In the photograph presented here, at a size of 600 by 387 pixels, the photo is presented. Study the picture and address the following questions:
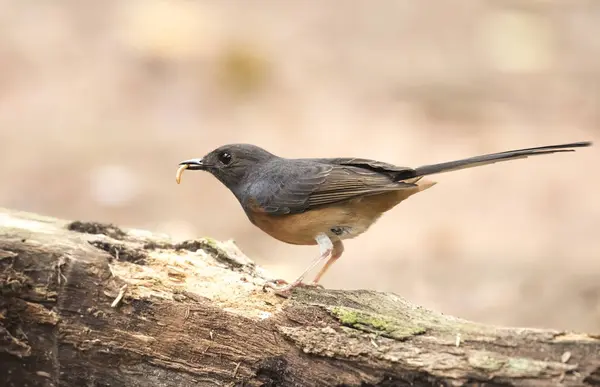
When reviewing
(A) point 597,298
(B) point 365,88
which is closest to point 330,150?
(B) point 365,88

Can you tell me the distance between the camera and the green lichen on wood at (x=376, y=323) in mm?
4094

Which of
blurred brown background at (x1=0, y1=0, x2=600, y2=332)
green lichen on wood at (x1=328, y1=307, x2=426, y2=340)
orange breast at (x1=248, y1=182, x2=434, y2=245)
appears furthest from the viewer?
blurred brown background at (x1=0, y1=0, x2=600, y2=332)

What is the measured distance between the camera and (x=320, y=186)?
5207 mm

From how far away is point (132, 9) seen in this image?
14.9m

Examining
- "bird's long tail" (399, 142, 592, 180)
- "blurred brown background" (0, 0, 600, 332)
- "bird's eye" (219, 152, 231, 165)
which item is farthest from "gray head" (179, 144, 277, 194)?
"blurred brown background" (0, 0, 600, 332)

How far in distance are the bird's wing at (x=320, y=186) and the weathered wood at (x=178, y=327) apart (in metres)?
0.58

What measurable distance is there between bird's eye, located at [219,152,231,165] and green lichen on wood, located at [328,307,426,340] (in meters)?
1.80

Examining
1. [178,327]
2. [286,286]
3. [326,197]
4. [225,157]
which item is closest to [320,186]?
[326,197]

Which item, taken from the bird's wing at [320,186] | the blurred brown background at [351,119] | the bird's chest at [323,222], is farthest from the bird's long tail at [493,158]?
the blurred brown background at [351,119]

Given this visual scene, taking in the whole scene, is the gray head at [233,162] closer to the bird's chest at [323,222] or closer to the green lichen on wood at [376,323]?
the bird's chest at [323,222]

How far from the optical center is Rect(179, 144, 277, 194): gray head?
18.6ft

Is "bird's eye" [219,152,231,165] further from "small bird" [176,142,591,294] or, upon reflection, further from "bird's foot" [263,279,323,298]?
"bird's foot" [263,279,323,298]

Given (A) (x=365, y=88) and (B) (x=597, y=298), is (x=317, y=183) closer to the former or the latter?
(B) (x=597, y=298)

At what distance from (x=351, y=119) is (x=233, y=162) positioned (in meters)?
7.31
